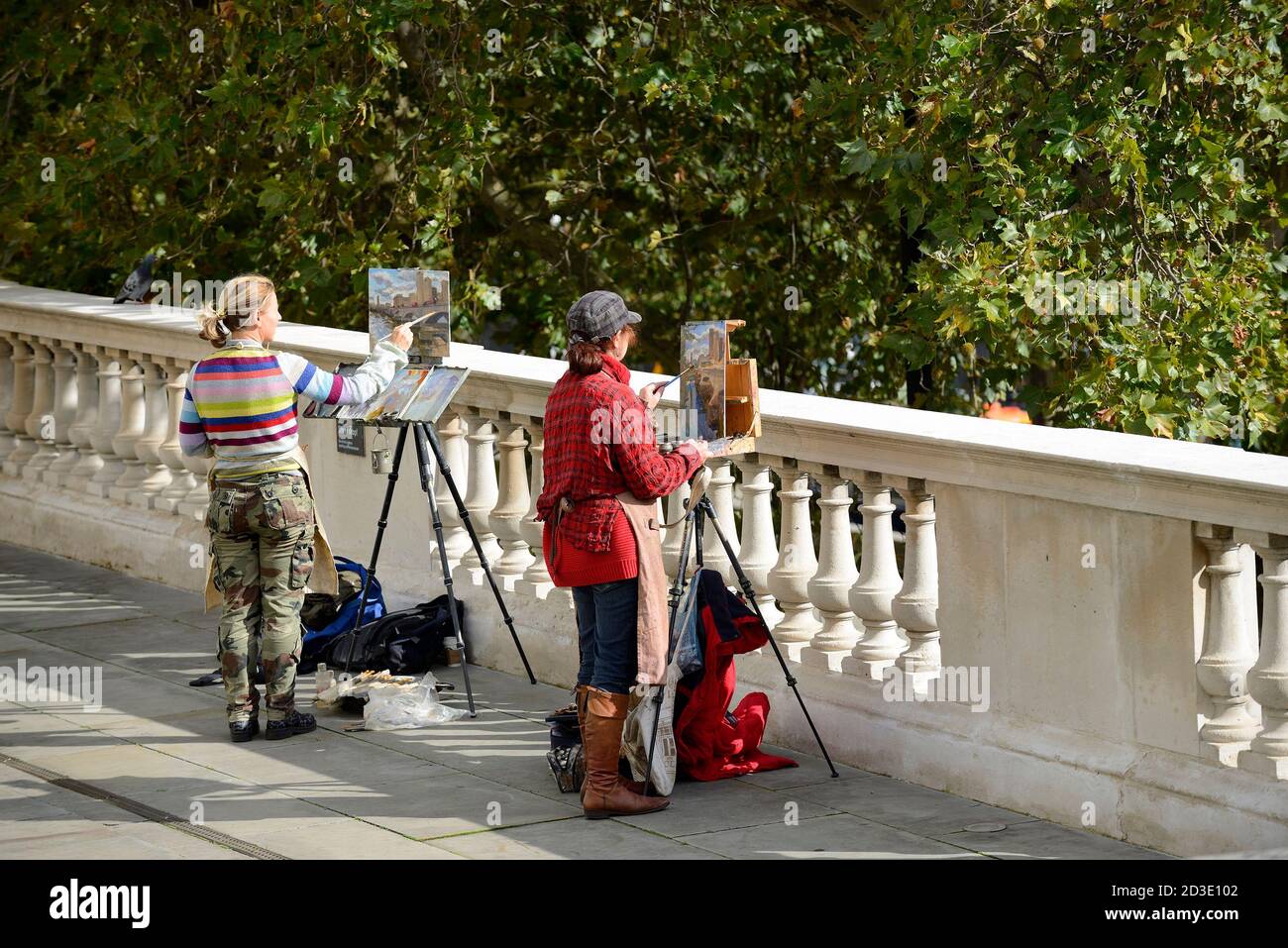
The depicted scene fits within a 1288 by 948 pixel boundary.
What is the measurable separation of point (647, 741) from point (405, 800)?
84 centimetres

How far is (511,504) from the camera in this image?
8.75m

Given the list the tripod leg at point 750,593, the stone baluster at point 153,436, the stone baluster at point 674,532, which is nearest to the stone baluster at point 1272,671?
the tripod leg at point 750,593

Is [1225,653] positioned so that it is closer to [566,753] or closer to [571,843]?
[571,843]

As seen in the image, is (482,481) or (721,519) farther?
(482,481)

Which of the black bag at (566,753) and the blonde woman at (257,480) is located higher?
the blonde woman at (257,480)

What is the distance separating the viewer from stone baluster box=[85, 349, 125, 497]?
10870 mm

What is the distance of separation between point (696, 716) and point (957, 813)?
38.0 inches

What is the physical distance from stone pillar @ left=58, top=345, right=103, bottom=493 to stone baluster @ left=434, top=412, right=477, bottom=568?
2.87m

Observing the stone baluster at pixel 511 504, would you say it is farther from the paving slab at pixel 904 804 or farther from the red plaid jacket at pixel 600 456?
the paving slab at pixel 904 804

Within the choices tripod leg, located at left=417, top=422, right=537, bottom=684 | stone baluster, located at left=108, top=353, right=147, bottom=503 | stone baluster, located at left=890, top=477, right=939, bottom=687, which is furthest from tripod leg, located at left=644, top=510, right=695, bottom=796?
stone baluster, located at left=108, top=353, right=147, bottom=503

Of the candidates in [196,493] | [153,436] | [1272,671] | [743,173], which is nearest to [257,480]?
[196,493]

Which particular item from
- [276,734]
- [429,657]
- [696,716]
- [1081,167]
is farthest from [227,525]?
[1081,167]

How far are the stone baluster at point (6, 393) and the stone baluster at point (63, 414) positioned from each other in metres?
0.49

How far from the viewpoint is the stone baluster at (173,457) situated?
412 inches
